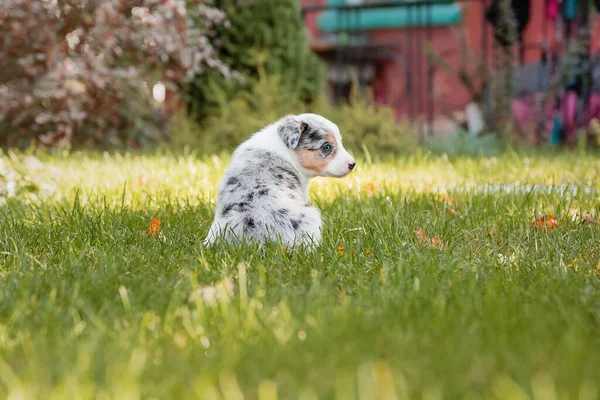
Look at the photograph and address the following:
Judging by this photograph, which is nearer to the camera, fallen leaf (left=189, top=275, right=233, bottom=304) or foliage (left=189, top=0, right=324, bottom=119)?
fallen leaf (left=189, top=275, right=233, bottom=304)

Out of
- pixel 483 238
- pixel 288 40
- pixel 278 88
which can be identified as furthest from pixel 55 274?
pixel 288 40

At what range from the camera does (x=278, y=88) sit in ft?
26.7

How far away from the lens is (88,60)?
24.6 feet

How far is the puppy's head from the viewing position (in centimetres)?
358

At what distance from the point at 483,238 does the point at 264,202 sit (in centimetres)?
106

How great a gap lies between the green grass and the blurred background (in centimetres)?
348

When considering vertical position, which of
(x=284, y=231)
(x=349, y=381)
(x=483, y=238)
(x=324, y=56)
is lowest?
(x=324, y=56)

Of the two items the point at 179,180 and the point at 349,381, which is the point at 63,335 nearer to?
the point at 349,381

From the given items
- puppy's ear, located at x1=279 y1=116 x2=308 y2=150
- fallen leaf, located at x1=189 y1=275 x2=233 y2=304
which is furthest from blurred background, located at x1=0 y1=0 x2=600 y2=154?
fallen leaf, located at x1=189 y1=275 x2=233 y2=304

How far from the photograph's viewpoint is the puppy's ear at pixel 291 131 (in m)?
3.50

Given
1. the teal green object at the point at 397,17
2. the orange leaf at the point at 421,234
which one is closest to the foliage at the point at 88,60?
the orange leaf at the point at 421,234

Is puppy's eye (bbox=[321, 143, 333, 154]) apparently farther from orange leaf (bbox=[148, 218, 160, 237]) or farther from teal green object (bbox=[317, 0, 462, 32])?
teal green object (bbox=[317, 0, 462, 32])

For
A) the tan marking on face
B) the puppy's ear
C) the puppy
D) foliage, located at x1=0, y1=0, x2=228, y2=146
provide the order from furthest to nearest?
1. foliage, located at x1=0, y1=0, x2=228, y2=146
2. the tan marking on face
3. the puppy's ear
4. the puppy

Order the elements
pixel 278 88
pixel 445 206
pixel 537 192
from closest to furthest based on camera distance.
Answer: pixel 445 206, pixel 537 192, pixel 278 88
